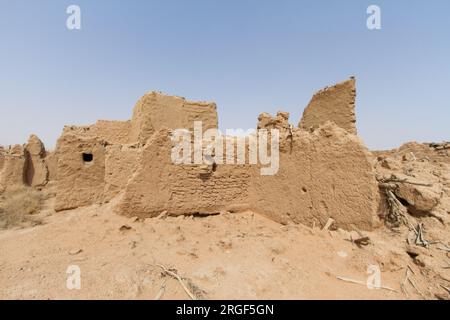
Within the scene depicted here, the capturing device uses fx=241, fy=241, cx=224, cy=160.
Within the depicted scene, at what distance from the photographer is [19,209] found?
6.77 meters

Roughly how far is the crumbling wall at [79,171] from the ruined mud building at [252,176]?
0.07ft

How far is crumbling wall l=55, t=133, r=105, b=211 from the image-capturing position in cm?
622

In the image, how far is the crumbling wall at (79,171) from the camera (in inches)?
245

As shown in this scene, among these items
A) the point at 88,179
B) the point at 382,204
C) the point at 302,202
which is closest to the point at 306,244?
the point at 302,202

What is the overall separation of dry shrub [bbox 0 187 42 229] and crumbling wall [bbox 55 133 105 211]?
2.50 ft

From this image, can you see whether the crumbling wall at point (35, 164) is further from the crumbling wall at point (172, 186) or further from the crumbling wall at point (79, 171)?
the crumbling wall at point (172, 186)

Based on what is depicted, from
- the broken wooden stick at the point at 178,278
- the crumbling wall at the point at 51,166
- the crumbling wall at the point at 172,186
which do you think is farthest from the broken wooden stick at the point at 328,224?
the crumbling wall at the point at 51,166

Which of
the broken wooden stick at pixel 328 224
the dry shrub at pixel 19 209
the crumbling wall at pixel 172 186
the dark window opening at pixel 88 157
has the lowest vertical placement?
the dry shrub at pixel 19 209

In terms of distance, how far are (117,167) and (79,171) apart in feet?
3.33

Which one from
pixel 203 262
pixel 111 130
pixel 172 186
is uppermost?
pixel 111 130

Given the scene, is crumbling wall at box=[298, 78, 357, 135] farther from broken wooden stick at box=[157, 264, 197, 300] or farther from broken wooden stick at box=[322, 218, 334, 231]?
broken wooden stick at box=[157, 264, 197, 300]

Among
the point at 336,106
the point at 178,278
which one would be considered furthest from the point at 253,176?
the point at 178,278

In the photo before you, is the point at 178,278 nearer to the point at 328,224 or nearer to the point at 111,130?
the point at 328,224
